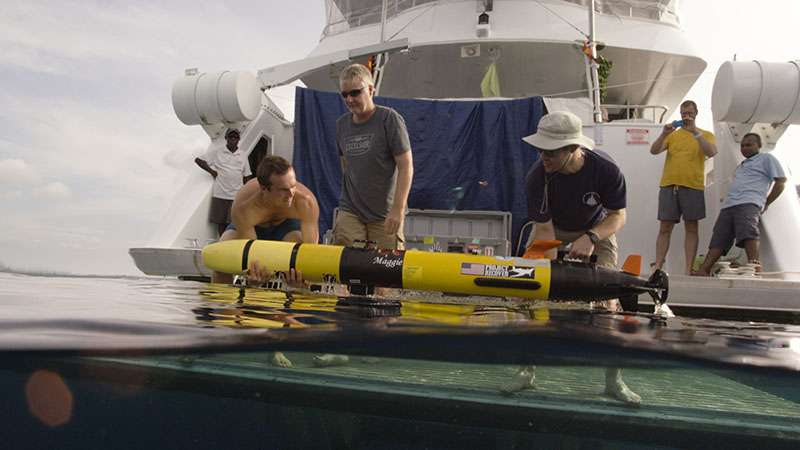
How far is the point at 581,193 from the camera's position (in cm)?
344

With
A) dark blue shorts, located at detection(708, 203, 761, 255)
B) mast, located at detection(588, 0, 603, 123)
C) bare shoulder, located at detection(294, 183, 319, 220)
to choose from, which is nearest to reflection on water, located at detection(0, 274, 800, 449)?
bare shoulder, located at detection(294, 183, 319, 220)

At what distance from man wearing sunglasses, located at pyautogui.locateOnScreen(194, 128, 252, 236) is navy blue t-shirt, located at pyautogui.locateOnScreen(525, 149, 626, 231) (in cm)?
404

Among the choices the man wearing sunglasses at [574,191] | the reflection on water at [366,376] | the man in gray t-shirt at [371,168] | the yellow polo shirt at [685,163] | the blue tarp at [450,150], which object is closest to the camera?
the reflection on water at [366,376]

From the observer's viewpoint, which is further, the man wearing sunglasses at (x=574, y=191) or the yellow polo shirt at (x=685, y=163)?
the yellow polo shirt at (x=685, y=163)

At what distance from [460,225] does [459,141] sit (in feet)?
4.04

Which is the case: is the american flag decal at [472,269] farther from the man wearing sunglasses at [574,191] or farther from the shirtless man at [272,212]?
the shirtless man at [272,212]

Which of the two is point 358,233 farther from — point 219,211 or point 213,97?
point 213,97

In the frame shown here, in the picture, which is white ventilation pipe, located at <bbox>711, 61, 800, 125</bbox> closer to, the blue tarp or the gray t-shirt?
the blue tarp

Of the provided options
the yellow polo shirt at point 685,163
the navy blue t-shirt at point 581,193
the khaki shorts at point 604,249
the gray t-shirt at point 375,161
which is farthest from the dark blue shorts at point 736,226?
the gray t-shirt at point 375,161

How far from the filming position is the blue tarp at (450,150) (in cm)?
661

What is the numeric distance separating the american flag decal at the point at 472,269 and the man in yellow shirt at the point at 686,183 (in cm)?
318

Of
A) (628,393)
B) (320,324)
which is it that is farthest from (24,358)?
(628,393)

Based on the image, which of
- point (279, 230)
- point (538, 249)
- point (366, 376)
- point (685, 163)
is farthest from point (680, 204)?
point (366, 376)

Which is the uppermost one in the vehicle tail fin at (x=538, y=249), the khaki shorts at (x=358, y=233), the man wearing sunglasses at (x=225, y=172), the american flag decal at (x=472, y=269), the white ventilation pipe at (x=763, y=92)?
the white ventilation pipe at (x=763, y=92)
